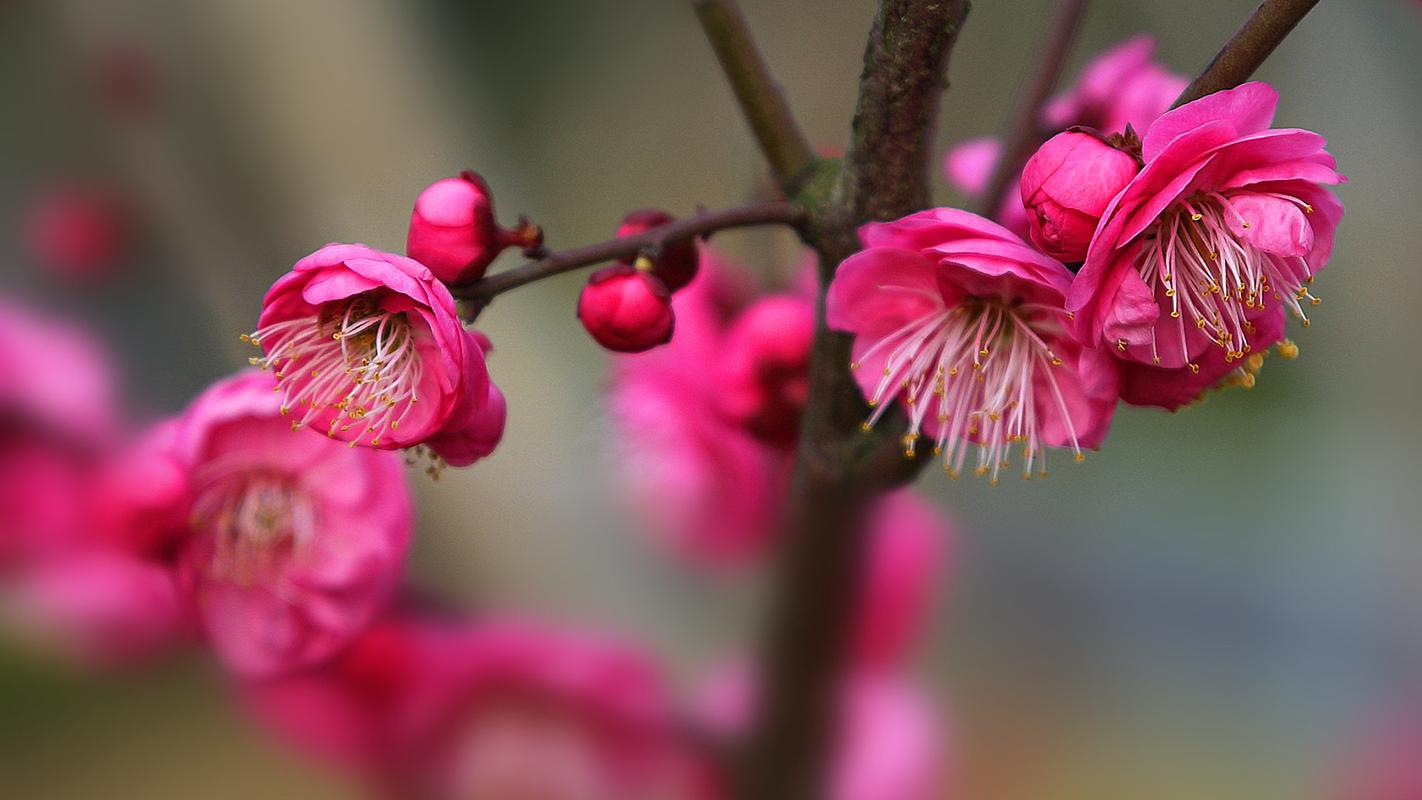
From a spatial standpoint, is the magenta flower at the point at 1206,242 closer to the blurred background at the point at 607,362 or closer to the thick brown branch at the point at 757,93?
the thick brown branch at the point at 757,93

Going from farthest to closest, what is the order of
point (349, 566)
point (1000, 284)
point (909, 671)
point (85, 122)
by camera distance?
1. point (85, 122)
2. point (909, 671)
3. point (349, 566)
4. point (1000, 284)

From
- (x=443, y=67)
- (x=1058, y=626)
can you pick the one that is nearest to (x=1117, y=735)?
A: (x=1058, y=626)

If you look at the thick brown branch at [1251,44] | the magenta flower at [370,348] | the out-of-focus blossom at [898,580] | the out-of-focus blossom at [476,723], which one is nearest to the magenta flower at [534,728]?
the out-of-focus blossom at [476,723]

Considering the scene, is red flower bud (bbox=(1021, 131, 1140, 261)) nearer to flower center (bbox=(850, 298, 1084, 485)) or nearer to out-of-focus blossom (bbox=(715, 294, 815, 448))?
flower center (bbox=(850, 298, 1084, 485))

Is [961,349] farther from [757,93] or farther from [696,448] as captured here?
[696,448]

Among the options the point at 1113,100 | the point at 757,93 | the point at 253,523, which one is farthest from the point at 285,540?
the point at 1113,100

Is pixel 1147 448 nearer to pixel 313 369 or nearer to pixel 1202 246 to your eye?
pixel 1202 246
